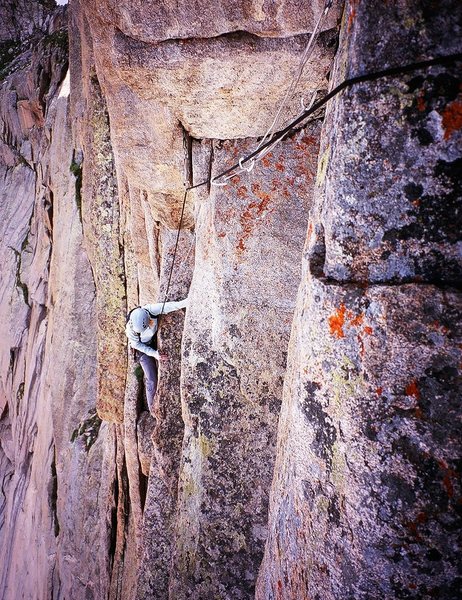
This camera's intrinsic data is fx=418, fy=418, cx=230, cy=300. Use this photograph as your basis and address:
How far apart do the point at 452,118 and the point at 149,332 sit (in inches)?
208

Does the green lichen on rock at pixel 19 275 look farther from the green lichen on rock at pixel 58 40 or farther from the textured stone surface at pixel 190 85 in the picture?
the textured stone surface at pixel 190 85

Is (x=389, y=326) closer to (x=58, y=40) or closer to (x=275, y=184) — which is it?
(x=275, y=184)

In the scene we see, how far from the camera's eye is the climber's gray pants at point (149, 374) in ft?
23.5

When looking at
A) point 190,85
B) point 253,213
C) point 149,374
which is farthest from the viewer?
point 149,374

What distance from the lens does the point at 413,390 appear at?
7.78ft

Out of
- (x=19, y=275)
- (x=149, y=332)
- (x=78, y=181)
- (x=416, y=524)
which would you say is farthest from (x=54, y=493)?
(x=416, y=524)

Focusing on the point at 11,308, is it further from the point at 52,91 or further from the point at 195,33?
the point at 195,33

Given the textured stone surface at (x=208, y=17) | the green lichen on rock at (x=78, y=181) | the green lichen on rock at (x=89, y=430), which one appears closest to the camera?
the textured stone surface at (x=208, y=17)

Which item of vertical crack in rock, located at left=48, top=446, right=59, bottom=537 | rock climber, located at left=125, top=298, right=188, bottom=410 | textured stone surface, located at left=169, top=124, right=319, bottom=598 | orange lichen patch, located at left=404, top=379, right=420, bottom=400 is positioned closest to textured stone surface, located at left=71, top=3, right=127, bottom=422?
rock climber, located at left=125, top=298, right=188, bottom=410

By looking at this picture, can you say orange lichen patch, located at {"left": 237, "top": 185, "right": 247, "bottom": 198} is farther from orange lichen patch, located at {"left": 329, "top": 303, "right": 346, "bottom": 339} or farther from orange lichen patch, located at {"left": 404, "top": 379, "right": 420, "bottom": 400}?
orange lichen patch, located at {"left": 404, "top": 379, "right": 420, "bottom": 400}

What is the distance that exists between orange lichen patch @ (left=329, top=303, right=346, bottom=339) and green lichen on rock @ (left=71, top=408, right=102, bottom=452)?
349 inches

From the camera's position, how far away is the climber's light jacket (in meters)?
6.56

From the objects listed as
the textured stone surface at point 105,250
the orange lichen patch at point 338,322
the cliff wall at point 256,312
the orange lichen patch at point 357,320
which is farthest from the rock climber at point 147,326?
the orange lichen patch at point 357,320

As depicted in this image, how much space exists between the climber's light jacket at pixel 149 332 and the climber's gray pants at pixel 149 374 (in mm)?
393
